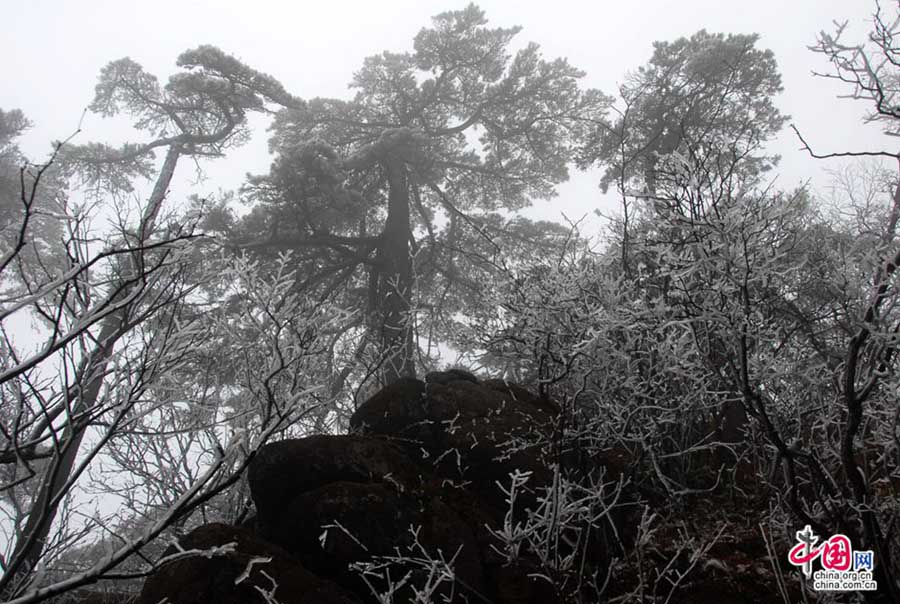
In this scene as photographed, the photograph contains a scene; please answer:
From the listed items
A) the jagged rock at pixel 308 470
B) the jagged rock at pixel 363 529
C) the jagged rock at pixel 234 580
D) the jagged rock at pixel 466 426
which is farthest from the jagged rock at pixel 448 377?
the jagged rock at pixel 234 580

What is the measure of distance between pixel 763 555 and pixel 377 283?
29.3ft

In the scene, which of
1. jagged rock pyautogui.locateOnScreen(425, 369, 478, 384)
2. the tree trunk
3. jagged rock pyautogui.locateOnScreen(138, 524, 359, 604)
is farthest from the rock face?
the tree trunk

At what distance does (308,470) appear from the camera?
15.2ft

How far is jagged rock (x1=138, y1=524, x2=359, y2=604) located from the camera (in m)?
3.34

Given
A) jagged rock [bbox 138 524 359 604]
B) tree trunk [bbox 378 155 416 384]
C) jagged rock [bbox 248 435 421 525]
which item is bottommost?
jagged rock [bbox 138 524 359 604]

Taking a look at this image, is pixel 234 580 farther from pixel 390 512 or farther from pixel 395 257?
pixel 395 257

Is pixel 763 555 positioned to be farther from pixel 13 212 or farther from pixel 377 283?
pixel 13 212

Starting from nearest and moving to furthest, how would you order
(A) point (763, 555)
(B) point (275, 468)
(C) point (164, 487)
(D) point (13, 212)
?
1. (A) point (763, 555)
2. (B) point (275, 468)
3. (C) point (164, 487)
4. (D) point (13, 212)

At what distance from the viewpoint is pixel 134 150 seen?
14.6m

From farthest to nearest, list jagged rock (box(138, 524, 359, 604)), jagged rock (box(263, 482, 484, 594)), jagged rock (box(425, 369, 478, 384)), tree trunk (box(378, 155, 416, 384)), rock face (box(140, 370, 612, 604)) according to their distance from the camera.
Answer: tree trunk (box(378, 155, 416, 384))
jagged rock (box(425, 369, 478, 384))
jagged rock (box(263, 482, 484, 594))
rock face (box(140, 370, 612, 604))
jagged rock (box(138, 524, 359, 604))

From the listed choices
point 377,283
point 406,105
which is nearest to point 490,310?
point 377,283

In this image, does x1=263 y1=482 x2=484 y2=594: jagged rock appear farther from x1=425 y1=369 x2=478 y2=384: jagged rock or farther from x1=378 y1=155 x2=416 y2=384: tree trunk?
x1=378 y1=155 x2=416 y2=384: tree trunk

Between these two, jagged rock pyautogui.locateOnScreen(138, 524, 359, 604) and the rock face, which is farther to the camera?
the rock face

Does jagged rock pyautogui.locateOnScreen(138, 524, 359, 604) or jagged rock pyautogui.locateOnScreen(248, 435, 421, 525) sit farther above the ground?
jagged rock pyautogui.locateOnScreen(248, 435, 421, 525)
